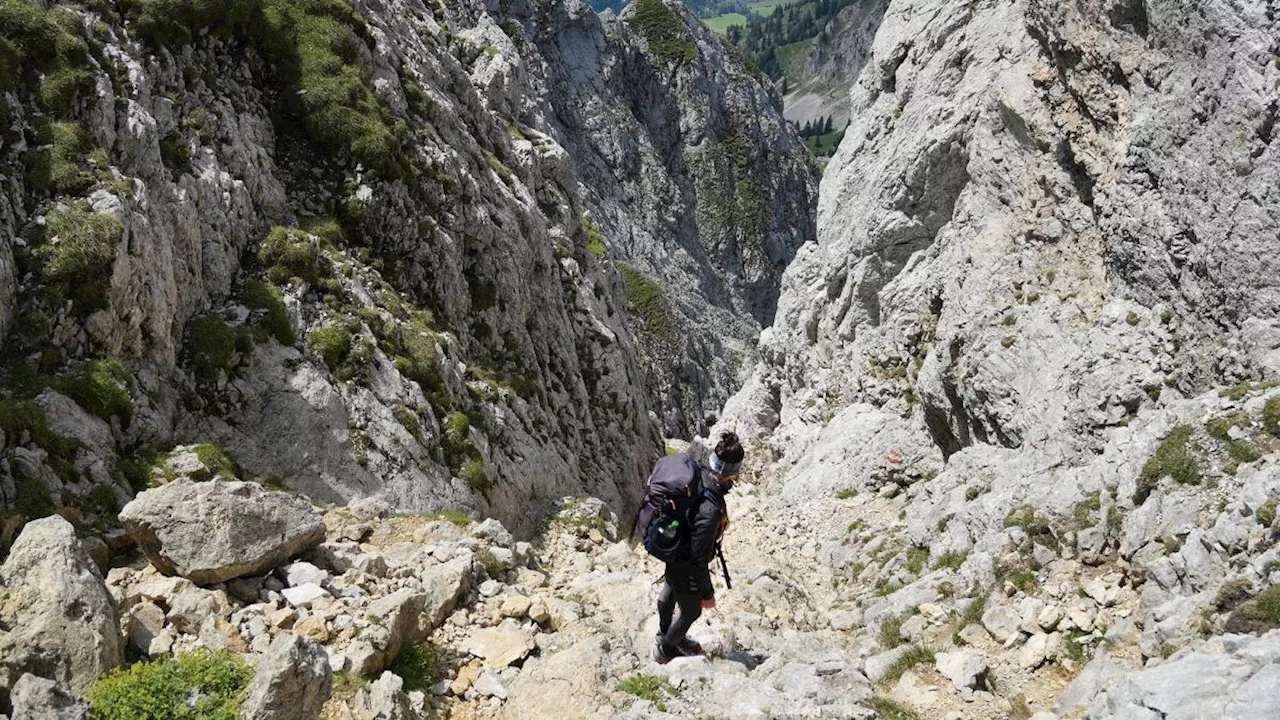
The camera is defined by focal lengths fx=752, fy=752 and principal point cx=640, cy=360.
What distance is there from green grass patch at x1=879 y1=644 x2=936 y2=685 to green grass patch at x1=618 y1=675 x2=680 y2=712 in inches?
176

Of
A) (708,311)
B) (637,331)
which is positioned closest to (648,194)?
(708,311)

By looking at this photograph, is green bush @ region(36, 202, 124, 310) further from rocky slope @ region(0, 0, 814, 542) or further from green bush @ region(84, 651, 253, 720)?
green bush @ region(84, 651, 253, 720)

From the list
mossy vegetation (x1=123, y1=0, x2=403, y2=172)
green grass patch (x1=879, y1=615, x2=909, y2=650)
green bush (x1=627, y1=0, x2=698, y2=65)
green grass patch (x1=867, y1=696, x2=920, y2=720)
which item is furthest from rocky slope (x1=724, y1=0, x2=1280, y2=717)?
green bush (x1=627, y1=0, x2=698, y2=65)

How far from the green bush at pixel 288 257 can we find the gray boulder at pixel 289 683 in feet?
54.1

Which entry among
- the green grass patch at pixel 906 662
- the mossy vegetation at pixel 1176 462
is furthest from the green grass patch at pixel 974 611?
the mossy vegetation at pixel 1176 462

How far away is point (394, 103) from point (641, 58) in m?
151

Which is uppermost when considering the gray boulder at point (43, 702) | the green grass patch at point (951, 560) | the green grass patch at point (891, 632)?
the gray boulder at point (43, 702)

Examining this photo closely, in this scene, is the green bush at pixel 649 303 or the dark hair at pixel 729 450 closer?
the dark hair at pixel 729 450

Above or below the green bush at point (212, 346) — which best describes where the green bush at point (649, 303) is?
below

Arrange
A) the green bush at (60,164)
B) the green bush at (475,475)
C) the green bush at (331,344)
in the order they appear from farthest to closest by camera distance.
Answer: the green bush at (475,475) → the green bush at (331,344) → the green bush at (60,164)

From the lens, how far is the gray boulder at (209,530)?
35.6 ft

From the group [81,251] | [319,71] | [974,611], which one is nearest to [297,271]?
[81,251]

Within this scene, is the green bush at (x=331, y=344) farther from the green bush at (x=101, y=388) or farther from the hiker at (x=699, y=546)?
the hiker at (x=699, y=546)

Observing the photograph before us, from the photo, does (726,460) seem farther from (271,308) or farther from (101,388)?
(271,308)
